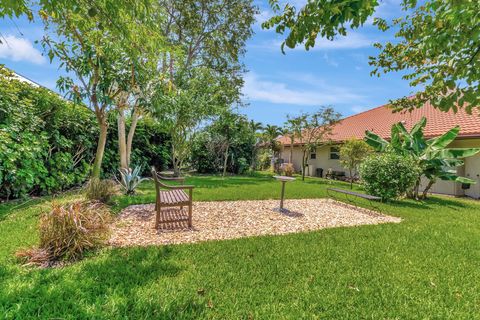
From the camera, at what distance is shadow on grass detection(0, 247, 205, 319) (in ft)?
8.14

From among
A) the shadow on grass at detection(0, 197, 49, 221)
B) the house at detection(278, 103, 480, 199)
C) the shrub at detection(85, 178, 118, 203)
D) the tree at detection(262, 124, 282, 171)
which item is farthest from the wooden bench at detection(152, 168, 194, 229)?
the tree at detection(262, 124, 282, 171)

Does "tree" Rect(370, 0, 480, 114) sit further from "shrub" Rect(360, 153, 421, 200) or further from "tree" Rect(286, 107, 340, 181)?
"tree" Rect(286, 107, 340, 181)

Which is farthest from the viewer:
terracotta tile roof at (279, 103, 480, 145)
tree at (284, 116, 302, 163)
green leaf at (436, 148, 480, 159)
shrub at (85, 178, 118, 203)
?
tree at (284, 116, 302, 163)

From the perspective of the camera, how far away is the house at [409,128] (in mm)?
12039

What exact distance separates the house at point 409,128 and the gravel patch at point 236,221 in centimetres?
324

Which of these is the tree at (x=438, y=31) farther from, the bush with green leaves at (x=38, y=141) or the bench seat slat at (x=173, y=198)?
the bush with green leaves at (x=38, y=141)

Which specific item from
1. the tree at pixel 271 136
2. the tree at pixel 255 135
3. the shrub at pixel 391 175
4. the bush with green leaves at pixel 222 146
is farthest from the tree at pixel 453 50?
the tree at pixel 255 135

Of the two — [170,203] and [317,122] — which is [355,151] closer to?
[317,122]

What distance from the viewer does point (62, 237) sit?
3689mm

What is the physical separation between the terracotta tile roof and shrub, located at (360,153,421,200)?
6.14ft

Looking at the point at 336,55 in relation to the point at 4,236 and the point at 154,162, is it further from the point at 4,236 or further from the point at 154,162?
the point at 154,162

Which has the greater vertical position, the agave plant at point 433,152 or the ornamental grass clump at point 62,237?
the agave plant at point 433,152

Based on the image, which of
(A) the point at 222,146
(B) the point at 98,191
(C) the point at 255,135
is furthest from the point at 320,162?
(B) the point at 98,191

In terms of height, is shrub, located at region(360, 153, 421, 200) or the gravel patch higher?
shrub, located at region(360, 153, 421, 200)
